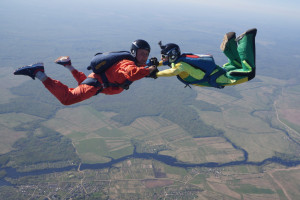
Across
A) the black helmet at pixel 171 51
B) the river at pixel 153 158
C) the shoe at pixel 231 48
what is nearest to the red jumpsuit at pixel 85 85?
the black helmet at pixel 171 51

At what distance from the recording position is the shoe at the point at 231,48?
6.36m

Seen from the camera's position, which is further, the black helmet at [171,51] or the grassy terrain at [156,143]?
the grassy terrain at [156,143]

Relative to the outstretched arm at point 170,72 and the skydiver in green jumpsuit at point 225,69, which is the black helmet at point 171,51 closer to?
the skydiver in green jumpsuit at point 225,69

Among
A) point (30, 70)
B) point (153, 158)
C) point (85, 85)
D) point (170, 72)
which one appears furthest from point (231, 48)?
point (153, 158)

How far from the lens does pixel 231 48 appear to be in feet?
21.3

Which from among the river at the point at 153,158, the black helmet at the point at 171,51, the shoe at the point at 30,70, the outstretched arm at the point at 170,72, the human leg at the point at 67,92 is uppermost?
the black helmet at the point at 171,51

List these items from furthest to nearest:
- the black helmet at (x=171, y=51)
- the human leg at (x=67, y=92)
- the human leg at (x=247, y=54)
Answer: the human leg at (x=247, y=54), the black helmet at (x=171, y=51), the human leg at (x=67, y=92)

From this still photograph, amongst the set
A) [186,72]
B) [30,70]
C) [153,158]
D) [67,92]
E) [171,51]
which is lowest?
[153,158]

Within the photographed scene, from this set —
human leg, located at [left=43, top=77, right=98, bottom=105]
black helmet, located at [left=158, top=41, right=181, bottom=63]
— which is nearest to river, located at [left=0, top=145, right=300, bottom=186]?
human leg, located at [left=43, top=77, right=98, bottom=105]

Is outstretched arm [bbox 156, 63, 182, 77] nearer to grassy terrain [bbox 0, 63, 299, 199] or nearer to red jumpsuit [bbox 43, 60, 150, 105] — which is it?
red jumpsuit [bbox 43, 60, 150, 105]

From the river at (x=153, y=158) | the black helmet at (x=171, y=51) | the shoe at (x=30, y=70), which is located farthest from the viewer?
the river at (x=153, y=158)

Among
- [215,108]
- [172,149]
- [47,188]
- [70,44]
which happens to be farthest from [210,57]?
[70,44]

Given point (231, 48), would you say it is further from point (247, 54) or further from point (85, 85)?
point (85, 85)

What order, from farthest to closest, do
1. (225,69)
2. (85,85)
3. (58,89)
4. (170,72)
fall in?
(225,69) < (85,85) < (58,89) < (170,72)
